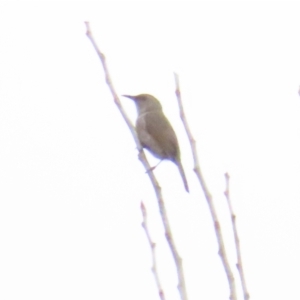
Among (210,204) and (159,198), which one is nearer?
(210,204)

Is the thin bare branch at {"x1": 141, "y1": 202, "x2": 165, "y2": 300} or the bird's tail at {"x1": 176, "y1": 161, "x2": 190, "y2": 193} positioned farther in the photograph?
the bird's tail at {"x1": 176, "y1": 161, "x2": 190, "y2": 193}

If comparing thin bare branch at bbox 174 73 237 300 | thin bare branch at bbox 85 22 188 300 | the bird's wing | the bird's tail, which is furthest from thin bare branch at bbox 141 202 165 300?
the bird's wing

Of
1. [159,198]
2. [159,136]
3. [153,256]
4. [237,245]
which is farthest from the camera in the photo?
[159,136]

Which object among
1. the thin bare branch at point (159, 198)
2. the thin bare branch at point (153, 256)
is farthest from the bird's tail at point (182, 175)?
the thin bare branch at point (153, 256)

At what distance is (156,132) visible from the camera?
7.19m

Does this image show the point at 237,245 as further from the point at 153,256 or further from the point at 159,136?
the point at 159,136

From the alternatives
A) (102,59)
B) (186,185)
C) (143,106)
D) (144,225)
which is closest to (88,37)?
(102,59)

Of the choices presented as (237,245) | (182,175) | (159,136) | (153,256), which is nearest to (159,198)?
(153,256)

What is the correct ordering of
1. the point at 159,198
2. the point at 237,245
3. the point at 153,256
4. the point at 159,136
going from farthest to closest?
1. the point at 159,136
2. the point at 159,198
3. the point at 153,256
4. the point at 237,245

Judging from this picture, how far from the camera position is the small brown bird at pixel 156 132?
688cm

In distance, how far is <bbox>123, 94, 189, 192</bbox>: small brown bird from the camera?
6.88 meters

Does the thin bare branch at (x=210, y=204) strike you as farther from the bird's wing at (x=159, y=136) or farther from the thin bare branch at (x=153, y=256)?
the bird's wing at (x=159, y=136)

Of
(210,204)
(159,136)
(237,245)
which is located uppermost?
(159,136)

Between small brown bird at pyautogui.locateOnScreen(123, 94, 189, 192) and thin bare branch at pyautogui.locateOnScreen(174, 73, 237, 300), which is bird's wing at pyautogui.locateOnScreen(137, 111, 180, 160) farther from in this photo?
thin bare branch at pyautogui.locateOnScreen(174, 73, 237, 300)
